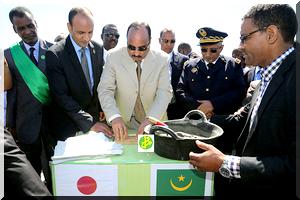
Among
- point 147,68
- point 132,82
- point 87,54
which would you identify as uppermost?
point 87,54

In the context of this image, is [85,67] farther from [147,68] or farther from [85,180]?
[85,180]

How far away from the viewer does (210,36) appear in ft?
10.7

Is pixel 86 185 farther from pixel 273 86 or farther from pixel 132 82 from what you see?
pixel 273 86

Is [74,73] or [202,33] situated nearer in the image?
[74,73]

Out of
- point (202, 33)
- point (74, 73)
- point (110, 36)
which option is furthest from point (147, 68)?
point (110, 36)

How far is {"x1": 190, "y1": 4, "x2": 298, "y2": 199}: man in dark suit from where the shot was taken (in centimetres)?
151

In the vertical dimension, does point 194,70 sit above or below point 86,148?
above

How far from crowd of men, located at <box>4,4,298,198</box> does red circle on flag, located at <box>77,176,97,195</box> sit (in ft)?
1.33

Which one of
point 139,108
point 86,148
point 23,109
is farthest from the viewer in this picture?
point 23,109

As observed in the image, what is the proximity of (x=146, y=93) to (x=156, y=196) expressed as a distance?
0.94m

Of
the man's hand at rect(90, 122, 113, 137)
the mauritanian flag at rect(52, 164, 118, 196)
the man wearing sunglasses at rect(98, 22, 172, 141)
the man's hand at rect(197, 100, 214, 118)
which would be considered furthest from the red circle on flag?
the man's hand at rect(197, 100, 214, 118)

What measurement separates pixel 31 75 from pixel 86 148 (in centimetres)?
120

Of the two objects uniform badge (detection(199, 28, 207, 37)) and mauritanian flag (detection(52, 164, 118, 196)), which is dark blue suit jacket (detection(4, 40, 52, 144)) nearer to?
mauritanian flag (detection(52, 164, 118, 196))

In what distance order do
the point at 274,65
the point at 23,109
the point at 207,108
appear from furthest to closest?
the point at 207,108, the point at 23,109, the point at 274,65
